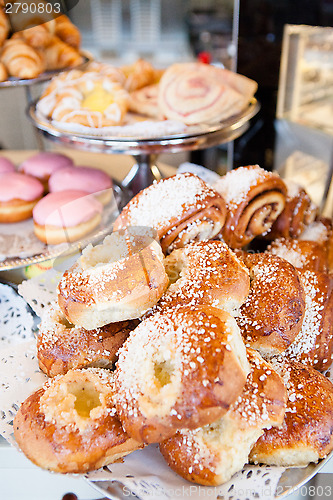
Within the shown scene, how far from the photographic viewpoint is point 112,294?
0.70 meters

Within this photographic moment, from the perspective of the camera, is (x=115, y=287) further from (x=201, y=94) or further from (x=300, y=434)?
(x=201, y=94)

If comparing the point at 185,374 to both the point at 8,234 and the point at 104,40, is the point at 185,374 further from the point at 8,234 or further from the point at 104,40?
the point at 104,40

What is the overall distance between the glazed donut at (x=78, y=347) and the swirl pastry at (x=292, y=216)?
1.56ft

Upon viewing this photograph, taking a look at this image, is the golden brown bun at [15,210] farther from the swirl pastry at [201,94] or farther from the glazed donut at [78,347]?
the glazed donut at [78,347]

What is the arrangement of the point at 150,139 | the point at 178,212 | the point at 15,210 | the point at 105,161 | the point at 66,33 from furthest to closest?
1. the point at 105,161
2. the point at 66,33
3. the point at 15,210
4. the point at 150,139
5. the point at 178,212

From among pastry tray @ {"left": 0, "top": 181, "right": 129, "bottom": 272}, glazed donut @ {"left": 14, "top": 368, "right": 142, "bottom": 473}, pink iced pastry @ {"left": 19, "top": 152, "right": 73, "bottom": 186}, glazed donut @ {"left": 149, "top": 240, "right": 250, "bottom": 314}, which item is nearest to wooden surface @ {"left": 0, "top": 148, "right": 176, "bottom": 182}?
pink iced pastry @ {"left": 19, "top": 152, "right": 73, "bottom": 186}

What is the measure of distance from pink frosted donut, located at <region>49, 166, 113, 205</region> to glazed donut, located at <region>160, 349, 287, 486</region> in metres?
0.86

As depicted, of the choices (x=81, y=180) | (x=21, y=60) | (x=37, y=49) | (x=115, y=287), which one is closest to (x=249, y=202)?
(x=115, y=287)

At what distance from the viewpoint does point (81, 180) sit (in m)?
1.42

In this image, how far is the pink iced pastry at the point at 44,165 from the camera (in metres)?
1.49

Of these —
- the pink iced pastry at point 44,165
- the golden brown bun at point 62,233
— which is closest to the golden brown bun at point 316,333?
the golden brown bun at point 62,233

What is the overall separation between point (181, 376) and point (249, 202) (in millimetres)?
489

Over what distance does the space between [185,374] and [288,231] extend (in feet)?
1.94

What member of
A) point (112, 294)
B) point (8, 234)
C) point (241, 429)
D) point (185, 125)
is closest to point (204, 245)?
point (112, 294)
